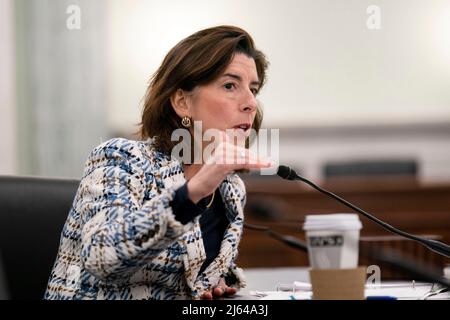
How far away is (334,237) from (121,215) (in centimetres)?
32

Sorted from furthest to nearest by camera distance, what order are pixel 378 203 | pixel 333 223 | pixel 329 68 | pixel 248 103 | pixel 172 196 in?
pixel 329 68 → pixel 378 203 → pixel 248 103 → pixel 172 196 → pixel 333 223

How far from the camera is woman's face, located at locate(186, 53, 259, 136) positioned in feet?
3.86

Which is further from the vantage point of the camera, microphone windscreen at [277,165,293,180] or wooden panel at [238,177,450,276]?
wooden panel at [238,177,450,276]

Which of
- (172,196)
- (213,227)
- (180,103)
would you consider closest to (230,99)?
(180,103)

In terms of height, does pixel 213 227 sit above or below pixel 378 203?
above

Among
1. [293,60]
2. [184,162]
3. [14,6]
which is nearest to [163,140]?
[184,162]

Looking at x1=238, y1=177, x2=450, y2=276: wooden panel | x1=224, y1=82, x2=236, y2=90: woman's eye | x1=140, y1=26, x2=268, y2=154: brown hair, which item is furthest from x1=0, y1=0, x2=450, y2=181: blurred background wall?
x1=224, y1=82, x2=236, y2=90: woman's eye

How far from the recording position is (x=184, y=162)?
4.17ft

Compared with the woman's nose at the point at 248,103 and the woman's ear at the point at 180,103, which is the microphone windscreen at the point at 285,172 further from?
the woman's ear at the point at 180,103

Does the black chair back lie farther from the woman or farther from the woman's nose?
the woman's nose

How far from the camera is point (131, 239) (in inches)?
35.5

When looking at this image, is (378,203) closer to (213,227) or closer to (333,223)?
(213,227)

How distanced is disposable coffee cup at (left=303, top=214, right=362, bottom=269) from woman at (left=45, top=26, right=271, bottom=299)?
11 centimetres
